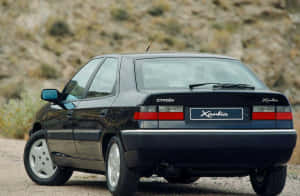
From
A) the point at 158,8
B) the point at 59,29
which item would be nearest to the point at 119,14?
the point at 158,8

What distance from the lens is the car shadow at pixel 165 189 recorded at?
8375 mm

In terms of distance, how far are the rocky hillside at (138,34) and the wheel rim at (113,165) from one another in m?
24.0

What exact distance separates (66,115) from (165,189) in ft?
4.99

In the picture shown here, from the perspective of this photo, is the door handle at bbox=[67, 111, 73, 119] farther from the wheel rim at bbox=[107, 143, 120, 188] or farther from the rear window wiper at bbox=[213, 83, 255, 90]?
the rear window wiper at bbox=[213, 83, 255, 90]

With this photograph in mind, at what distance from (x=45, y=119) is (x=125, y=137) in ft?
8.95

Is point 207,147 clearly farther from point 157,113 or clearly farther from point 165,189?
point 165,189

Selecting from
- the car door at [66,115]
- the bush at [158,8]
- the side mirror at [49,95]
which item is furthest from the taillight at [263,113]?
the bush at [158,8]

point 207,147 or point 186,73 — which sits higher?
point 186,73

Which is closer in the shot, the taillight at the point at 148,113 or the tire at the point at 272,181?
the taillight at the point at 148,113

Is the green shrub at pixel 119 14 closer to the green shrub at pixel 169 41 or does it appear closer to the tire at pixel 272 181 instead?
the green shrub at pixel 169 41

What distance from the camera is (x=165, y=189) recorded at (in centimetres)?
887

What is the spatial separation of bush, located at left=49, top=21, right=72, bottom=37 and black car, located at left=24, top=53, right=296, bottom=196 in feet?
89.2

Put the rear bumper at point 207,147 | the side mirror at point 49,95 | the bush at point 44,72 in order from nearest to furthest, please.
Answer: the rear bumper at point 207,147, the side mirror at point 49,95, the bush at point 44,72

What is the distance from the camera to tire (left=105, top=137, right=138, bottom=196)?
7.20m
